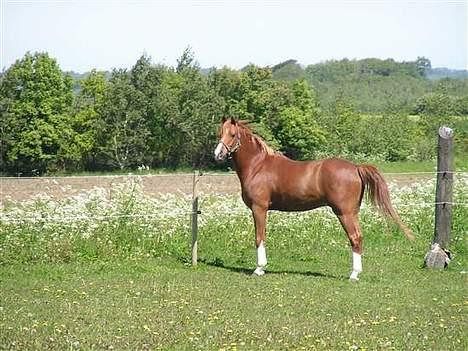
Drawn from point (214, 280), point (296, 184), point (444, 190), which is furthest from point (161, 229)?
point (444, 190)

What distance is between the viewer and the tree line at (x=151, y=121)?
34.0 meters

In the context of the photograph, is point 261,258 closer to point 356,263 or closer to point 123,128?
point 356,263

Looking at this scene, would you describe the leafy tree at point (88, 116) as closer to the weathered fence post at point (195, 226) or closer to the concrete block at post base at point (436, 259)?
the weathered fence post at point (195, 226)

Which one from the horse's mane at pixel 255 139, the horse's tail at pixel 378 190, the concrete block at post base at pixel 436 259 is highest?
the horse's mane at pixel 255 139

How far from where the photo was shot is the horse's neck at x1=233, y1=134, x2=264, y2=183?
10.6 m

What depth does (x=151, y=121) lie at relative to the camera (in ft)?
115

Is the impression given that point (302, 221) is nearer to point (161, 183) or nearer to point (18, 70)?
point (161, 183)

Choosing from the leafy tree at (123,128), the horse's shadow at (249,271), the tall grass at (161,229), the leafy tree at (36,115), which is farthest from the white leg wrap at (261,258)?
the leafy tree at (36,115)

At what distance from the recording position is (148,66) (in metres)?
36.1

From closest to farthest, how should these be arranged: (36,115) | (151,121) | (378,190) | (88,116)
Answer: (378,190) < (36,115) < (151,121) < (88,116)

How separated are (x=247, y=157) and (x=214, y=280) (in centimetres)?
195

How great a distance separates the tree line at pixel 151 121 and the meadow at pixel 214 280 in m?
20.1

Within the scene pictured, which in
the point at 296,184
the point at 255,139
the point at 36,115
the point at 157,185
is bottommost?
the point at 157,185

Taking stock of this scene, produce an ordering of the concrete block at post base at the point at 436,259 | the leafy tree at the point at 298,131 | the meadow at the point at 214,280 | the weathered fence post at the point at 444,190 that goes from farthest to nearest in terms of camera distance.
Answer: the leafy tree at the point at 298,131
the weathered fence post at the point at 444,190
the concrete block at post base at the point at 436,259
the meadow at the point at 214,280
